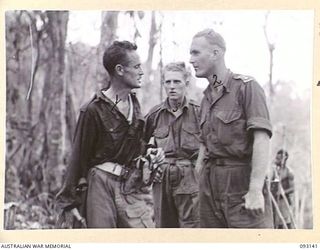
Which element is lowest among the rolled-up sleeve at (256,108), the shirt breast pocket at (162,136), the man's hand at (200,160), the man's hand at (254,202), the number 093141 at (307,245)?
the number 093141 at (307,245)

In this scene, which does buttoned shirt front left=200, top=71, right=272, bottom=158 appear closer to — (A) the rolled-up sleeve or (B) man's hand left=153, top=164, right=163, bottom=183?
(A) the rolled-up sleeve

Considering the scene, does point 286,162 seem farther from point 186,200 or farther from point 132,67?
point 132,67

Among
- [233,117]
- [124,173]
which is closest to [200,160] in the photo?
[233,117]

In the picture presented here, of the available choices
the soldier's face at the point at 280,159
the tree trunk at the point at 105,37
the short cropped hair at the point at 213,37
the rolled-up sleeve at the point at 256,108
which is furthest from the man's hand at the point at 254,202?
the tree trunk at the point at 105,37

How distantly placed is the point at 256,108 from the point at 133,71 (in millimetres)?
536

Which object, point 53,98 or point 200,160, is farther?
point 53,98

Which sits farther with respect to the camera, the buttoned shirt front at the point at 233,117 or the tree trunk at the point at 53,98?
the tree trunk at the point at 53,98

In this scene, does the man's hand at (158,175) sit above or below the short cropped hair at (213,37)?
below

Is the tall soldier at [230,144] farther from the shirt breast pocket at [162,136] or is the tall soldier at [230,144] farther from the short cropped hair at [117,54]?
the short cropped hair at [117,54]

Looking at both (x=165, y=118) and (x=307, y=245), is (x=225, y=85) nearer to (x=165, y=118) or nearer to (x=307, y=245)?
(x=165, y=118)

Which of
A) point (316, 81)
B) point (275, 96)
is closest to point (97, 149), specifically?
point (275, 96)

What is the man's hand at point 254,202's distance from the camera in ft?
8.89

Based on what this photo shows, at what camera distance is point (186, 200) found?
109 inches

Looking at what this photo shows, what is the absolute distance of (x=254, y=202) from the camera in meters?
2.71
